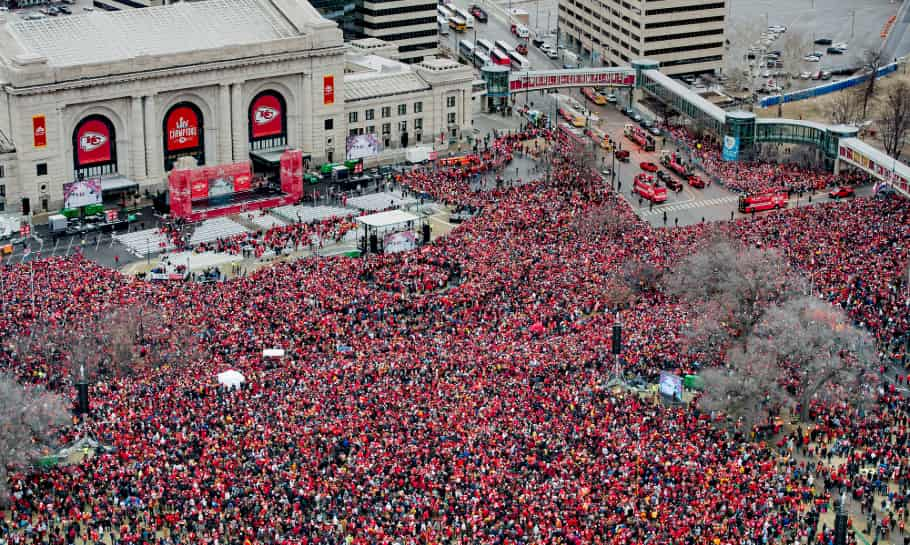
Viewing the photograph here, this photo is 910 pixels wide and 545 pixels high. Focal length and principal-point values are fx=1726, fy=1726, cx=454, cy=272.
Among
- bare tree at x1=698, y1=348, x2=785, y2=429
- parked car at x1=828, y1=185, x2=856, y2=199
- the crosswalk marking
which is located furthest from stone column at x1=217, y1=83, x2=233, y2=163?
bare tree at x1=698, y1=348, x2=785, y2=429

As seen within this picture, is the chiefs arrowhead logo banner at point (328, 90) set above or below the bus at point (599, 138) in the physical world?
above

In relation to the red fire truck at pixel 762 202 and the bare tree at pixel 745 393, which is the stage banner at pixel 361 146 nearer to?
the red fire truck at pixel 762 202

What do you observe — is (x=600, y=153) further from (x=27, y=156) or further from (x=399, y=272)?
(x=27, y=156)

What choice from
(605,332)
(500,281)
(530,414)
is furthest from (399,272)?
(530,414)

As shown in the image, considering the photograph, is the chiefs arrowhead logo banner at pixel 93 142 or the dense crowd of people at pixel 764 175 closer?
the chiefs arrowhead logo banner at pixel 93 142

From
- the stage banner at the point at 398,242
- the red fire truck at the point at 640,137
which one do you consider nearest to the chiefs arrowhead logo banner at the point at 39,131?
the stage banner at the point at 398,242

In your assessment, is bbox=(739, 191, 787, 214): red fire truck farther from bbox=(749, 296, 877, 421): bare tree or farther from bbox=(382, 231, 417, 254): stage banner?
bbox=(749, 296, 877, 421): bare tree
